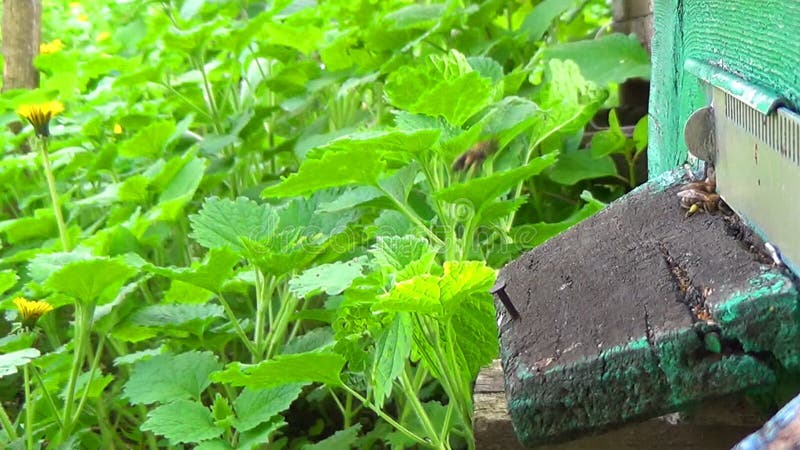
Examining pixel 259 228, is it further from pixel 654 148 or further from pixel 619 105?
pixel 619 105

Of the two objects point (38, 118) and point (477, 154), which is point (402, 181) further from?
point (38, 118)

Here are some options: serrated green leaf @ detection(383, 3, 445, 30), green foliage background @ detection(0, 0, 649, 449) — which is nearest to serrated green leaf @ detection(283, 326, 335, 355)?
green foliage background @ detection(0, 0, 649, 449)

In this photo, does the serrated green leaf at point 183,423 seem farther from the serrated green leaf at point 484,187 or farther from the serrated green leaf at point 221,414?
the serrated green leaf at point 484,187

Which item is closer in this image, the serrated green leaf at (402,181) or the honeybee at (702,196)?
the honeybee at (702,196)

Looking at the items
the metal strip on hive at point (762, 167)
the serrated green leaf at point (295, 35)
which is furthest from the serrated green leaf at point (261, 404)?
the serrated green leaf at point (295, 35)

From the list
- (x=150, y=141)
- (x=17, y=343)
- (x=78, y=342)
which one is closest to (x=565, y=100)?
(x=78, y=342)

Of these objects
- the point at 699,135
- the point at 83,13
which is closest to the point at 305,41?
the point at 699,135
